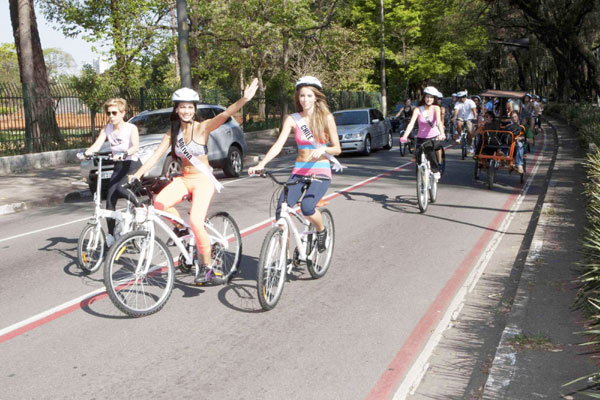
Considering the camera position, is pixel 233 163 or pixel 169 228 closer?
pixel 169 228

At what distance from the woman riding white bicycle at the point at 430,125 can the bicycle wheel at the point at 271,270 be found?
19.3ft

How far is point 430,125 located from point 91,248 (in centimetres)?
632

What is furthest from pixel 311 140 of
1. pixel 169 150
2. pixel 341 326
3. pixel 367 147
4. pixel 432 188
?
pixel 367 147

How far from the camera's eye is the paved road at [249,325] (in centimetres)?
430

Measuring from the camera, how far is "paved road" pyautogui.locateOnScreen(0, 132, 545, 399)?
169 inches

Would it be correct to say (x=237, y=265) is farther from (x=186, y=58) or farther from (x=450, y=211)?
(x=186, y=58)

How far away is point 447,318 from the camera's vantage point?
5.58 m

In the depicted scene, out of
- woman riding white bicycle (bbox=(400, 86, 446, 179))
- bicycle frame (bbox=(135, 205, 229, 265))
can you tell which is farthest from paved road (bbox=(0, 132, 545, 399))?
woman riding white bicycle (bbox=(400, 86, 446, 179))

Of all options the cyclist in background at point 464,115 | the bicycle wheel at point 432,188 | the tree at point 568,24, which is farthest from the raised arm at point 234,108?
the tree at point 568,24

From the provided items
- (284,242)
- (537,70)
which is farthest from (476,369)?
(537,70)

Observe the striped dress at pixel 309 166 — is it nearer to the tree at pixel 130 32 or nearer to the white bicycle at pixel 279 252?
the white bicycle at pixel 279 252

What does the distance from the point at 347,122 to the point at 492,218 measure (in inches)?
→ 507

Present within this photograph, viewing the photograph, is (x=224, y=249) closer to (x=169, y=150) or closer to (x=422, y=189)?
(x=422, y=189)

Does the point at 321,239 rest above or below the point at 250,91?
below
